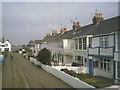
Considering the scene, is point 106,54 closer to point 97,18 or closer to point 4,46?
point 97,18

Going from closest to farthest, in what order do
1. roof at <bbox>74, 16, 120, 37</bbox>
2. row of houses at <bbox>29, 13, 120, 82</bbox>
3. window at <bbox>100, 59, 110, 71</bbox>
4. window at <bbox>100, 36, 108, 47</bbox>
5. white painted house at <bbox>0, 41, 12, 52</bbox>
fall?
row of houses at <bbox>29, 13, 120, 82</bbox>
roof at <bbox>74, 16, 120, 37</bbox>
window at <bbox>100, 59, 110, 71</bbox>
window at <bbox>100, 36, 108, 47</bbox>
white painted house at <bbox>0, 41, 12, 52</bbox>

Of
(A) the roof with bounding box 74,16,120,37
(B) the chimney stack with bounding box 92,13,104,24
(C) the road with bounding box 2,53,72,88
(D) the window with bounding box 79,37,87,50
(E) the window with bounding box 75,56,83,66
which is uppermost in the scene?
(B) the chimney stack with bounding box 92,13,104,24

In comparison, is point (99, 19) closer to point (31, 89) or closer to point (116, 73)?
point (116, 73)

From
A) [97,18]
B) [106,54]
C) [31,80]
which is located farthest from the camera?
[97,18]

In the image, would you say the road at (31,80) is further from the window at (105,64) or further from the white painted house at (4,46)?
the white painted house at (4,46)

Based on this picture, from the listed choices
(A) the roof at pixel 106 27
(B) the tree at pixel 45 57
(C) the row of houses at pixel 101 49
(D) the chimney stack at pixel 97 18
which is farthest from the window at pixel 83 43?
(B) the tree at pixel 45 57

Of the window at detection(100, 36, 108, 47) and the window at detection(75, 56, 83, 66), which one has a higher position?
the window at detection(100, 36, 108, 47)

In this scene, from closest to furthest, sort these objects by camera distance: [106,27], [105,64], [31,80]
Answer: [31,80]
[105,64]
[106,27]

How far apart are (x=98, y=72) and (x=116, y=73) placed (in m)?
4.69

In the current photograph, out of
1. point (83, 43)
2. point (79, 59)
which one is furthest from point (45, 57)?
point (83, 43)

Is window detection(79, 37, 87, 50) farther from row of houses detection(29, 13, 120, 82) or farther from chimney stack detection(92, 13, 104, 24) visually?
chimney stack detection(92, 13, 104, 24)

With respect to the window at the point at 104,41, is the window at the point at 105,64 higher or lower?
lower

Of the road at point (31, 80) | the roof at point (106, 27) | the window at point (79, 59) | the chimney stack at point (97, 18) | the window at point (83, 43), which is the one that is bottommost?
the road at point (31, 80)

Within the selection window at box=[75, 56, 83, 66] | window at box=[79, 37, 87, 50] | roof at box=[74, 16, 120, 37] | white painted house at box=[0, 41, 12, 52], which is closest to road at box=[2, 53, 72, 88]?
window at box=[75, 56, 83, 66]
